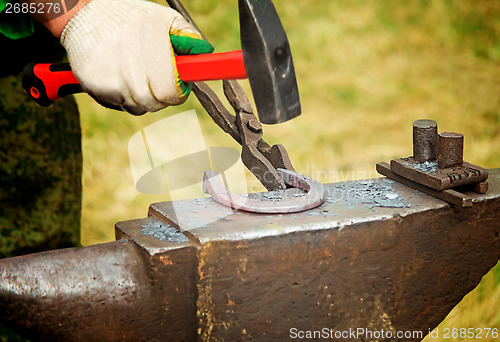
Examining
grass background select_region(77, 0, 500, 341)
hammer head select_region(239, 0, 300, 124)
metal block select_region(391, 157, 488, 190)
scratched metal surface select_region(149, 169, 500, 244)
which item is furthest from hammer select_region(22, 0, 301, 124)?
grass background select_region(77, 0, 500, 341)

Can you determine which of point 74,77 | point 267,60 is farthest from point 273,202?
point 74,77

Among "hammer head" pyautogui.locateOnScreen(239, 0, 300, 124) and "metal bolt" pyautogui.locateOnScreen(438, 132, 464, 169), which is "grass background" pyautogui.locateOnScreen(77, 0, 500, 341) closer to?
"metal bolt" pyautogui.locateOnScreen(438, 132, 464, 169)

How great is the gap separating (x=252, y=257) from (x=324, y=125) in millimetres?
1344

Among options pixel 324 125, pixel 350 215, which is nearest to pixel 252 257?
pixel 350 215

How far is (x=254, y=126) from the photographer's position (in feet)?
5.67

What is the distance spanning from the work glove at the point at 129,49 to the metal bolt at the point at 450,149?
65cm

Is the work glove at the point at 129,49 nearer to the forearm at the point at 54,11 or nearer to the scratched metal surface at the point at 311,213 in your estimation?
the forearm at the point at 54,11

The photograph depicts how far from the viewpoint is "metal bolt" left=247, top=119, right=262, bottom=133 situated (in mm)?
1729

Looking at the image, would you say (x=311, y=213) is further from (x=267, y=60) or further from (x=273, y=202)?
(x=267, y=60)

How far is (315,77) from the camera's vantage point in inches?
99.0

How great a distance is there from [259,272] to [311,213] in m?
0.20

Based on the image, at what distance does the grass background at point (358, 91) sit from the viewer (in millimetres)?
2420

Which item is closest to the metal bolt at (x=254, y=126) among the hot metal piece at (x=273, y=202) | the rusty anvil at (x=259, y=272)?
the hot metal piece at (x=273, y=202)

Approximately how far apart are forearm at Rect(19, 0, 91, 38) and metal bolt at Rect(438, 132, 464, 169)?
947 millimetres
